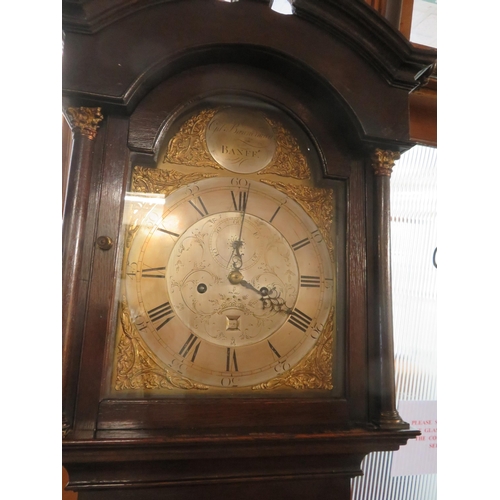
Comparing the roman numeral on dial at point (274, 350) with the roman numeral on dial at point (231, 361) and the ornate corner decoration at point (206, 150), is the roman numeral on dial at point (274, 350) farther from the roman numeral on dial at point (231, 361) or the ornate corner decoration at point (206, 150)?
the ornate corner decoration at point (206, 150)

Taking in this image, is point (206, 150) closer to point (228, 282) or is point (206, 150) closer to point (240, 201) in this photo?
point (240, 201)

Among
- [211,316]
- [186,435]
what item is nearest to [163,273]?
[211,316]

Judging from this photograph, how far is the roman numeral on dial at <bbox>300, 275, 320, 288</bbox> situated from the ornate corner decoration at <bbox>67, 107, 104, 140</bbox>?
413mm

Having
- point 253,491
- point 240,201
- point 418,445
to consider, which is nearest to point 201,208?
point 240,201

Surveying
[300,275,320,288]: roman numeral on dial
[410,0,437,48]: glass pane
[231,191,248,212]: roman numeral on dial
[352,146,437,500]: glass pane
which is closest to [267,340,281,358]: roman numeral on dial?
[300,275,320,288]: roman numeral on dial

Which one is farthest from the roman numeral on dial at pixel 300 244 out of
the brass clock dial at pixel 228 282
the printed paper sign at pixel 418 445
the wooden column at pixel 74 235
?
the printed paper sign at pixel 418 445

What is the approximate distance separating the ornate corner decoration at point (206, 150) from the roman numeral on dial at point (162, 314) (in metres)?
0.24

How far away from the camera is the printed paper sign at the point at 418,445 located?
3.57 feet

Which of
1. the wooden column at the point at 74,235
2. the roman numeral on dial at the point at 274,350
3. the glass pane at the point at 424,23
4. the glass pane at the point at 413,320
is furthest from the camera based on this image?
the glass pane at the point at 413,320

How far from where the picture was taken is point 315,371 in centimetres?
75

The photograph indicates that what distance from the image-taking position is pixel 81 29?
686 millimetres
